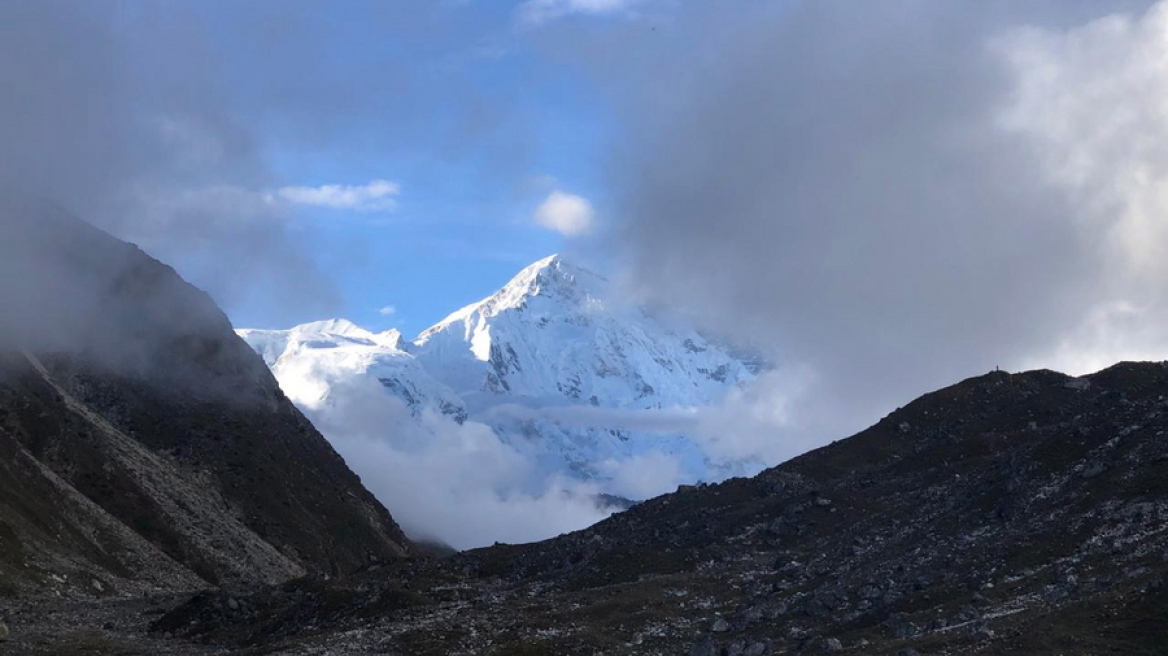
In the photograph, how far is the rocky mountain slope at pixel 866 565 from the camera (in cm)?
5859

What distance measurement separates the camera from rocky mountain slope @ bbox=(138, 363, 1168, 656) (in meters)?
58.6

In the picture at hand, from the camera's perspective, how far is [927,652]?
52.2 m

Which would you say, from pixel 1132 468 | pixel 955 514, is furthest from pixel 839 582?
pixel 1132 468

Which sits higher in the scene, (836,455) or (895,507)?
(836,455)

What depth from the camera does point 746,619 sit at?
70250 mm

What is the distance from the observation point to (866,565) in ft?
250

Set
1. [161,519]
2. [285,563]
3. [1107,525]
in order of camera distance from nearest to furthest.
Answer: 1. [1107,525]
2. [161,519]
3. [285,563]

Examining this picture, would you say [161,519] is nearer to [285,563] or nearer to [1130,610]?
[285,563]

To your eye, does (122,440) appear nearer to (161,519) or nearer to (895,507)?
(161,519)

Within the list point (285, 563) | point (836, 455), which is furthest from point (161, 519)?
point (836, 455)

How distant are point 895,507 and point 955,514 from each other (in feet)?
40.4

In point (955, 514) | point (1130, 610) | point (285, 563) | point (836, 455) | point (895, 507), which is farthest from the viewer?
point (285, 563)

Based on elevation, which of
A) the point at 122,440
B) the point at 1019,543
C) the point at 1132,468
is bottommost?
the point at 1019,543

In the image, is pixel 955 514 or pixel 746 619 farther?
pixel 955 514
